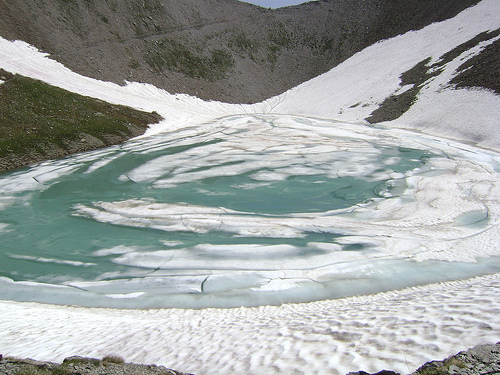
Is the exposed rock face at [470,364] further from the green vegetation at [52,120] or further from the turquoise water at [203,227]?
the green vegetation at [52,120]

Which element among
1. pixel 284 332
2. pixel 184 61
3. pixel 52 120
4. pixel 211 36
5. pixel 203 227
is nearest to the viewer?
pixel 284 332

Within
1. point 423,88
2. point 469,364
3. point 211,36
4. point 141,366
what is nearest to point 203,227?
point 141,366

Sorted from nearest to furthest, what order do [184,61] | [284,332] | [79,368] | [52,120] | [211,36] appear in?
[79,368] → [284,332] → [52,120] → [184,61] → [211,36]

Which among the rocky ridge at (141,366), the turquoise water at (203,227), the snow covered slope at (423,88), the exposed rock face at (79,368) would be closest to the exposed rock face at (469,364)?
the rocky ridge at (141,366)

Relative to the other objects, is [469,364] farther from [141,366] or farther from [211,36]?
[211,36]

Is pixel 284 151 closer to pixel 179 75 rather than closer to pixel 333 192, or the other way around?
pixel 333 192

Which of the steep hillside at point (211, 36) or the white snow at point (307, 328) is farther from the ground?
the steep hillside at point (211, 36)
